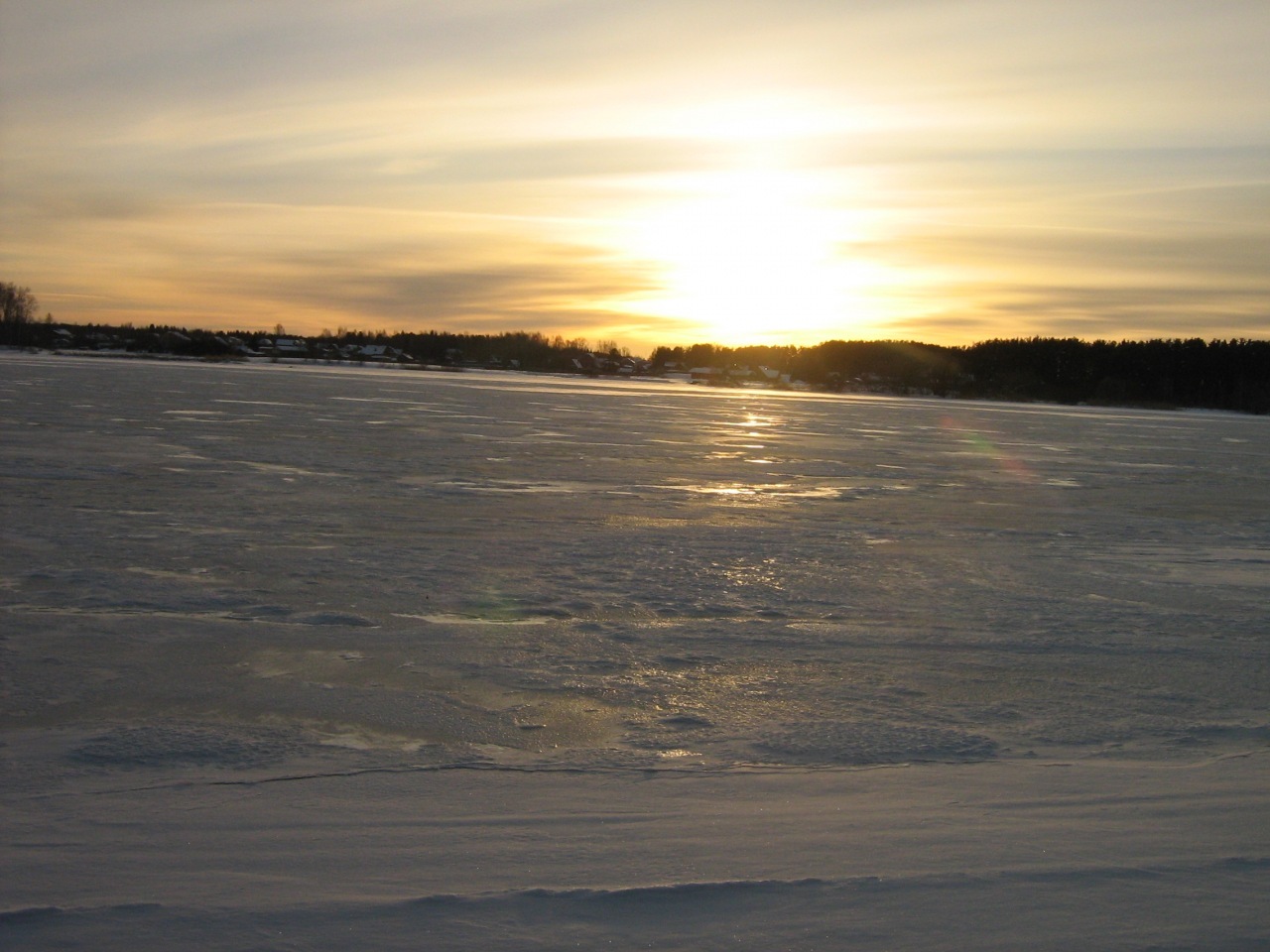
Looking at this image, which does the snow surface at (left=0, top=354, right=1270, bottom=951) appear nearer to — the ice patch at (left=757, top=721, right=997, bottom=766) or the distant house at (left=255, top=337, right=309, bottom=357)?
the ice patch at (left=757, top=721, right=997, bottom=766)

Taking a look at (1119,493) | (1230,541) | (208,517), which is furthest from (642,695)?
(1119,493)

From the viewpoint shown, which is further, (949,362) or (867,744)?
(949,362)

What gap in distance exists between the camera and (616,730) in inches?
137

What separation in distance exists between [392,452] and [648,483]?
3.69 m

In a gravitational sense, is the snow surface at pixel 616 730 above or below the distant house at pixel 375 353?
below

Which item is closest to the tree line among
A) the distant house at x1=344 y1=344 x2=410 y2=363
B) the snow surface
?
the distant house at x1=344 y1=344 x2=410 y2=363

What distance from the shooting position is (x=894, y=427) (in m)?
26.5

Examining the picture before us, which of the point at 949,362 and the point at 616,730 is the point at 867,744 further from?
the point at 949,362

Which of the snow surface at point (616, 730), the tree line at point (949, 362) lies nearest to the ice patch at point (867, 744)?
the snow surface at point (616, 730)

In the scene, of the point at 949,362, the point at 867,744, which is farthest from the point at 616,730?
the point at 949,362

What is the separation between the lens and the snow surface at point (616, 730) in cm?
231

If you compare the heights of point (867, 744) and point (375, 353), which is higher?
point (375, 353)

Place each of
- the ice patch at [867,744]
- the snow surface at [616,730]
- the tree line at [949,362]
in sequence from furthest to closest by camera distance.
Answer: the tree line at [949,362] → the ice patch at [867,744] → the snow surface at [616,730]

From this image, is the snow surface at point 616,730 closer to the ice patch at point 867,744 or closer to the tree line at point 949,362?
the ice patch at point 867,744
